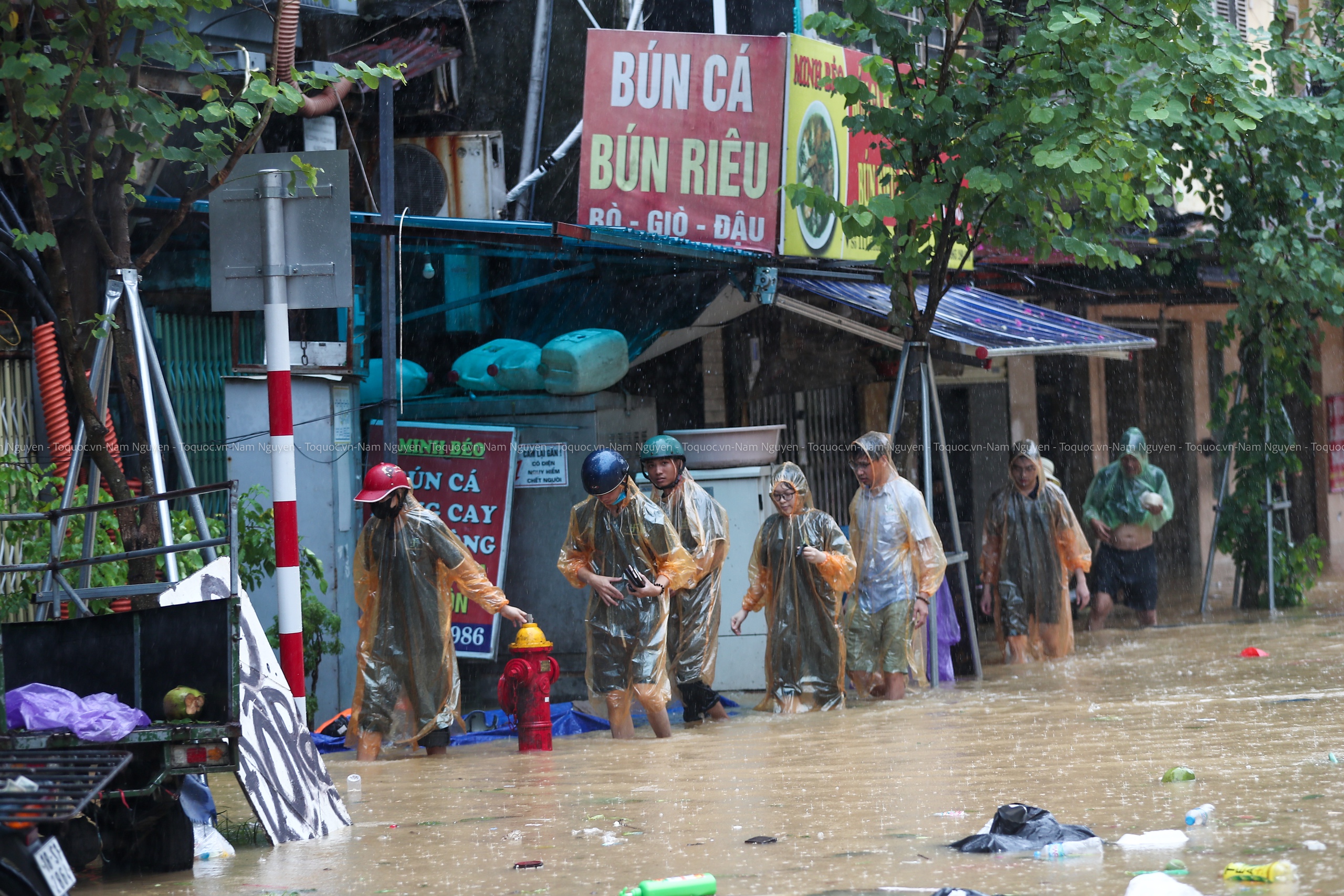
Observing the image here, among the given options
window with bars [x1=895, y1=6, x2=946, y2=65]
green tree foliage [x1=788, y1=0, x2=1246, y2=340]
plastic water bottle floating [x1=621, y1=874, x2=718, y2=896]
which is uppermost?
window with bars [x1=895, y1=6, x2=946, y2=65]

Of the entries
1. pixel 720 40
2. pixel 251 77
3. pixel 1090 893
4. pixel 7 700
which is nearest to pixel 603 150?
pixel 720 40

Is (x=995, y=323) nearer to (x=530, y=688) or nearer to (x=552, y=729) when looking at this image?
(x=552, y=729)

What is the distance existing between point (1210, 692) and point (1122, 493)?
16.1ft

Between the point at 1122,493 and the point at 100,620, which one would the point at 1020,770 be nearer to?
the point at 100,620

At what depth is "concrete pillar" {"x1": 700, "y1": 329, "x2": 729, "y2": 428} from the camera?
12.7 metres

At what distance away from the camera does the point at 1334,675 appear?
9.80 metres

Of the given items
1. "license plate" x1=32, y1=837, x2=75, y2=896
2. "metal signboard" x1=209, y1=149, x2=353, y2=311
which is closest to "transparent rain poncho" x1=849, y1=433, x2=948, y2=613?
"metal signboard" x1=209, y1=149, x2=353, y2=311

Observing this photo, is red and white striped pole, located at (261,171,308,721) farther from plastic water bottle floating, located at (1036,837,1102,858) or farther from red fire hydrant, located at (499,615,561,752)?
plastic water bottle floating, located at (1036,837,1102,858)

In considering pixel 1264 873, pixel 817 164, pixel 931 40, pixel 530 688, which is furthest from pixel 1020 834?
pixel 931 40

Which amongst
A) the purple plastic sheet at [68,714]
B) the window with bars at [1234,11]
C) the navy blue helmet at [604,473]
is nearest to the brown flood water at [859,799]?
the purple plastic sheet at [68,714]

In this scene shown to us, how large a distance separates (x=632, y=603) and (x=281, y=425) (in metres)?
2.89

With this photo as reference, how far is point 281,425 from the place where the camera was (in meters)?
6.72

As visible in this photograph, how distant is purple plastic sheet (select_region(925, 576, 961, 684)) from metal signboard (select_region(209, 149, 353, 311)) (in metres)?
5.58

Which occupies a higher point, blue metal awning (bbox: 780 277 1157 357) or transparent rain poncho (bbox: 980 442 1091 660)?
blue metal awning (bbox: 780 277 1157 357)
